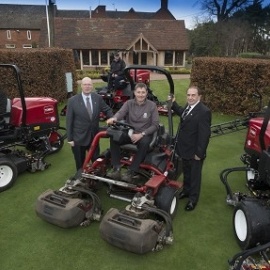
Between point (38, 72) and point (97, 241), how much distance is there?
27.5 ft

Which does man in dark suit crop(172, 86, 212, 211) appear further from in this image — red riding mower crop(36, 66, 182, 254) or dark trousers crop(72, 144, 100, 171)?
dark trousers crop(72, 144, 100, 171)

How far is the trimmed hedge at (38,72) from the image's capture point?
10375 mm

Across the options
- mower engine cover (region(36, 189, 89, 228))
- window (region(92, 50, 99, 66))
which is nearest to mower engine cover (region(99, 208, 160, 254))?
mower engine cover (region(36, 189, 89, 228))

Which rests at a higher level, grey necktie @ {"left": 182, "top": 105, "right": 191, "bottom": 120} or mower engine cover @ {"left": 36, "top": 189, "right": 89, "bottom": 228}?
grey necktie @ {"left": 182, "top": 105, "right": 191, "bottom": 120}

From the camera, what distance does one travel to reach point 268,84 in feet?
34.4

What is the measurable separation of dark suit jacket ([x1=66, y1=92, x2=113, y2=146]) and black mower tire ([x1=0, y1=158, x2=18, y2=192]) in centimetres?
118

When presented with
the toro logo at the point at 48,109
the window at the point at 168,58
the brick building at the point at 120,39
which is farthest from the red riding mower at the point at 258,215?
the window at the point at 168,58

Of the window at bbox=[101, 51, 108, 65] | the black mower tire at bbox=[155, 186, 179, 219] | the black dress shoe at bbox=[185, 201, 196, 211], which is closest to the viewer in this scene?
the black mower tire at bbox=[155, 186, 179, 219]

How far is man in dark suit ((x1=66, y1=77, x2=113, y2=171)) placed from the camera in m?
5.21

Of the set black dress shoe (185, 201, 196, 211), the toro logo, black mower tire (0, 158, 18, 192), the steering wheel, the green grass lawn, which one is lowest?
the green grass lawn

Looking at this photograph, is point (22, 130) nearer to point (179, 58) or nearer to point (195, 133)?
point (195, 133)

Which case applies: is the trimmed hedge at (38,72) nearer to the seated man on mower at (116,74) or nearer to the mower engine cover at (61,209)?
the seated man on mower at (116,74)

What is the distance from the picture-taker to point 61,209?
4.05 metres

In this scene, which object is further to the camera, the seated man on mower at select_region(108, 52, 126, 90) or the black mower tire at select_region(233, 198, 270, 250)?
the seated man on mower at select_region(108, 52, 126, 90)
